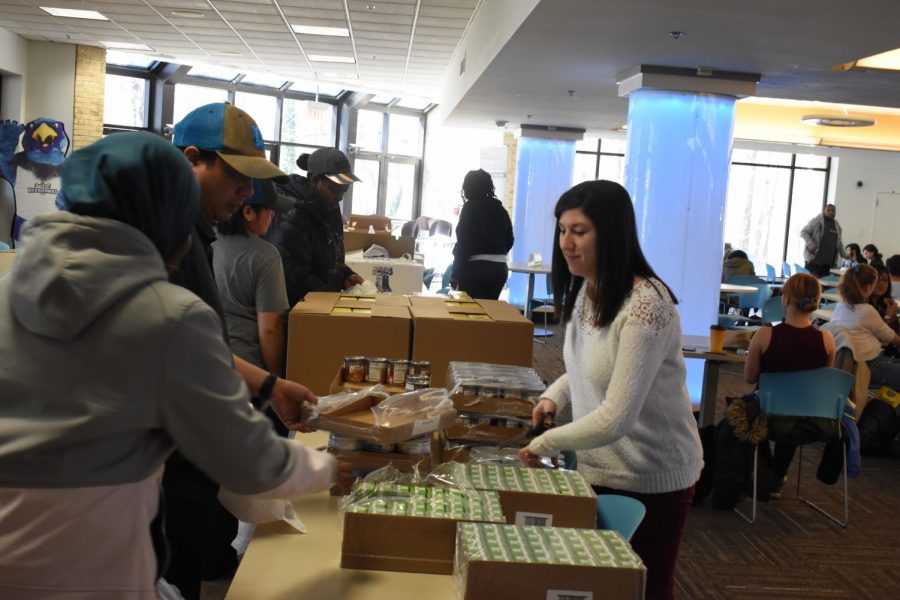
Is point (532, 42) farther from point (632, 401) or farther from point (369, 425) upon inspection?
point (369, 425)

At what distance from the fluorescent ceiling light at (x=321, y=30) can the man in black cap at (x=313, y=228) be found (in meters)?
A: 5.99

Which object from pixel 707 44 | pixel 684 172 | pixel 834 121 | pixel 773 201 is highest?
pixel 834 121

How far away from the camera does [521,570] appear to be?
1.41 m

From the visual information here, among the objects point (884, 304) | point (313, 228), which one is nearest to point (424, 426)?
point (313, 228)

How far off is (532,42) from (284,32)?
14.6 ft

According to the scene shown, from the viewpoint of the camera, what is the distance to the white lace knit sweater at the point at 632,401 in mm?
1988

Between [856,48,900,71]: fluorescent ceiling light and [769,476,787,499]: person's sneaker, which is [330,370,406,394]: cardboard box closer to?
[769,476,787,499]: person's sneaker

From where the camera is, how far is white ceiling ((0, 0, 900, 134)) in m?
5.31

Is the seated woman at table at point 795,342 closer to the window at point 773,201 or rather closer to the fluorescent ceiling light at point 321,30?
the fluorescent ceiling light at point 321,30

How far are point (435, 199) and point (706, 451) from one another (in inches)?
540

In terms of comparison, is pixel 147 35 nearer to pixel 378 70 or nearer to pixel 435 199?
pixel 378 70

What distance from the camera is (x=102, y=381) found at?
1.10 m

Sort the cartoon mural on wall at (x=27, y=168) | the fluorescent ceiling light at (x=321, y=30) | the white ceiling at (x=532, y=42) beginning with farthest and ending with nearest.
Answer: the cartoon mural on wall at (x=27, y=168) < the fluorescent ceiling light at (x=321, y=30) < the white ceiling at (x=532, y=42)

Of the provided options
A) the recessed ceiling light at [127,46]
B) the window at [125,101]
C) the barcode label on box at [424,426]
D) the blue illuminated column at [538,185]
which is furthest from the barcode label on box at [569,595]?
the window at [125,101]
